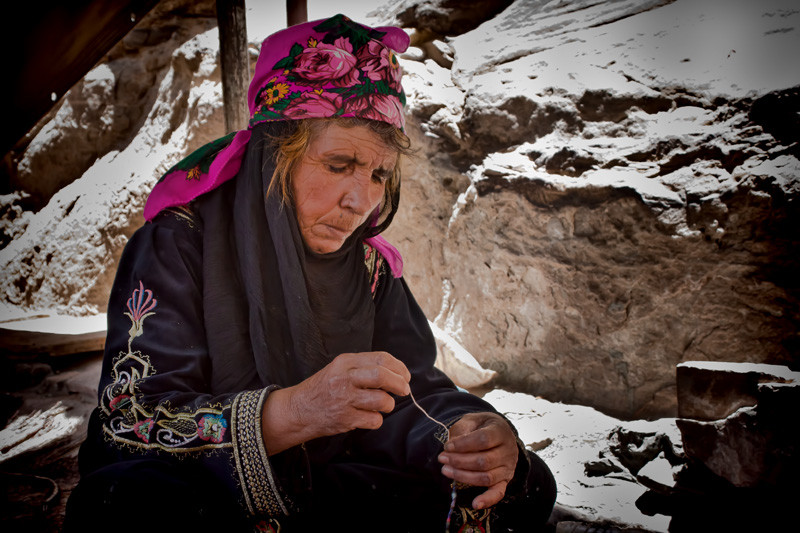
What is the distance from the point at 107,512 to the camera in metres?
0.99

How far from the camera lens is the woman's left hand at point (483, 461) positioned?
123 cm

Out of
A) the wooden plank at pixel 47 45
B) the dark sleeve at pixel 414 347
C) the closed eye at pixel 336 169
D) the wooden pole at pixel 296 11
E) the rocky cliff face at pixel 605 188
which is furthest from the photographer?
the wooden pole at pixel 296 11

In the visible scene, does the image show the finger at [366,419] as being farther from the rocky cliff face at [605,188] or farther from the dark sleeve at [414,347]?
the rocky cliff face at [605,188]

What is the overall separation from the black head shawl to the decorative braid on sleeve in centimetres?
23

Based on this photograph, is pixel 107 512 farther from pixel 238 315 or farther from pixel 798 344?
pixel 798 344

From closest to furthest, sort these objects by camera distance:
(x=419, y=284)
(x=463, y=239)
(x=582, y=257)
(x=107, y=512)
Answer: (x=107, y=512) < (x=582, y=257) < (x=463, y=239) < (x=419, y=284)

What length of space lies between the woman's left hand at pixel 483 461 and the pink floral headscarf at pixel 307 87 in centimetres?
102

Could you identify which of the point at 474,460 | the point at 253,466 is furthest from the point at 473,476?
the point at 253,466

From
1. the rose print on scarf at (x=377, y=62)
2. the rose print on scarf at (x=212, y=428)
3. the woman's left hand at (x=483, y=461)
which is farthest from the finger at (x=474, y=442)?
the rose print on scarf at (x=377, y=62)

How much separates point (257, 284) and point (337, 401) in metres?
0.50

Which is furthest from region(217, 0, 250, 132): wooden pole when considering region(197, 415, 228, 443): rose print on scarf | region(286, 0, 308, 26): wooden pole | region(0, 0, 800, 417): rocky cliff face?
region(197, 415, 228, 443): rose print on scarf

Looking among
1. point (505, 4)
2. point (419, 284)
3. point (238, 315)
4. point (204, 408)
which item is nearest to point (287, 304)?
point (238, 315)

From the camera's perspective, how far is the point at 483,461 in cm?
123

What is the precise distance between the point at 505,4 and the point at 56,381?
5.11 meters
